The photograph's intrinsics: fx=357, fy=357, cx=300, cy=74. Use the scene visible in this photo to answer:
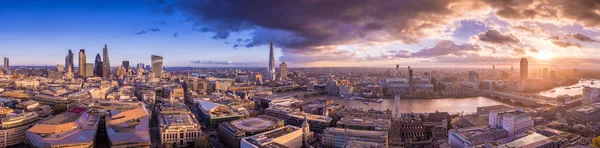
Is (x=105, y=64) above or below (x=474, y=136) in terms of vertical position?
above

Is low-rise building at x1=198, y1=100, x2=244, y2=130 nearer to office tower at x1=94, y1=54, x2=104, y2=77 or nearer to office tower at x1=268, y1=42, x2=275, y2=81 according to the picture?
office tower at x1=268, y1=42, x2=275, y2=81

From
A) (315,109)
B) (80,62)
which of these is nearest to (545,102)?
(315,109)

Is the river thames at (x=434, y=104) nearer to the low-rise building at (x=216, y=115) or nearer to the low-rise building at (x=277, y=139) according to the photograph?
the low-rise building at (x=216, y=115)

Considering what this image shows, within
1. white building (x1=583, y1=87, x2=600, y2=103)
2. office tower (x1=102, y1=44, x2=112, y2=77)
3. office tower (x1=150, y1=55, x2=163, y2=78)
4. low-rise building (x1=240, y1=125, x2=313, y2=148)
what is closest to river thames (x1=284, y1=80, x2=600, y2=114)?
white building (x1=583, y1=87, x2=600, y2=103)

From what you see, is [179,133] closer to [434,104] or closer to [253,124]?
[253,124]

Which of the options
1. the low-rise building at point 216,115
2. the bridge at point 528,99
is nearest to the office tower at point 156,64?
the low-rise building at point 216,115

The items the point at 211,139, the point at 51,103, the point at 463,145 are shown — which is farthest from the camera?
the point at 51,103

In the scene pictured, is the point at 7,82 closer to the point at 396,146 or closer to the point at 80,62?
the point at 80,62

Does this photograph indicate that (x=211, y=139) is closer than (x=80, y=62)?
Yes

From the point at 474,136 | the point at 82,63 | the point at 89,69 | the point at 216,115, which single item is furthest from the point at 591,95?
the point at 82,63

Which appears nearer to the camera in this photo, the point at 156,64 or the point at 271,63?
the point at 156,64

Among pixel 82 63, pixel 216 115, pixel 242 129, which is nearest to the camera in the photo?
pixel 242 129
